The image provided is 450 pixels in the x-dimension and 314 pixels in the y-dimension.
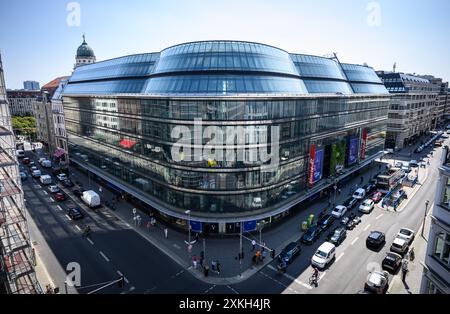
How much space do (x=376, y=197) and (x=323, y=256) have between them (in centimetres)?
2744

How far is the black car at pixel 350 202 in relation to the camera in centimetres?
4922

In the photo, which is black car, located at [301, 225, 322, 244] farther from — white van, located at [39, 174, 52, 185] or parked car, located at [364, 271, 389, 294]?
white van, located at [39, 174, 52, 185]

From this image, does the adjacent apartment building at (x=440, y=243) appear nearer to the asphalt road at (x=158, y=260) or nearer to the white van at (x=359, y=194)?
the asphalt road at (x=158, y=260)

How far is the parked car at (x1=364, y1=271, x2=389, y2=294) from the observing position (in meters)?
27.2

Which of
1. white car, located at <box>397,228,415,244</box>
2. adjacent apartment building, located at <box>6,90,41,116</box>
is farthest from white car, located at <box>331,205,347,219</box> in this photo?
adjacent apartment building, located at <box>6,90,41,116</box>

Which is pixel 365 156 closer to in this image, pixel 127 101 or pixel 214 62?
pixel 214 62

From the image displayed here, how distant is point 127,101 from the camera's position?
47.7 m

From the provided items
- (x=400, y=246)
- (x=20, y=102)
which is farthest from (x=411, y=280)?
(x=20, y=102)

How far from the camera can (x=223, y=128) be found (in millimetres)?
35531

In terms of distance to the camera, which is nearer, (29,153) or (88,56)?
(29,153)

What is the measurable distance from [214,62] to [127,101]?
1800 cm

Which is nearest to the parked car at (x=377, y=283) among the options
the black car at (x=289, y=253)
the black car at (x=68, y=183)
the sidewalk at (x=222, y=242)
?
the black car at (x=289, y=253)

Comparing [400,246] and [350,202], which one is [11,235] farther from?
[350,202]
